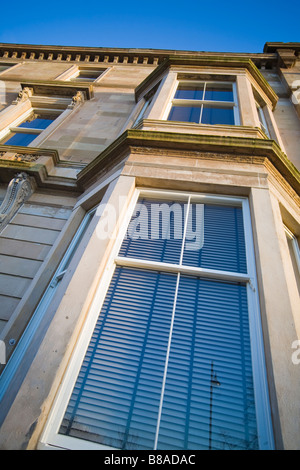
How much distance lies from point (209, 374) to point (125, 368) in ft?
2.54

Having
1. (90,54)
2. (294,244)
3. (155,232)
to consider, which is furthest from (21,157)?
(90,54)

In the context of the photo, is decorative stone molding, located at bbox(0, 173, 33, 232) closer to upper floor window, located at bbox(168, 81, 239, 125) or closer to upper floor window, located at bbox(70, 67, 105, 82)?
upper floor window, located at bbox(168, 81, 239, 125)

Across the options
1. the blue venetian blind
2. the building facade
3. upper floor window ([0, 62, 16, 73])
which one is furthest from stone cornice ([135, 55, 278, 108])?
upper floor window ([0, 62, 16, 73])

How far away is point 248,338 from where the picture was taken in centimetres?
246

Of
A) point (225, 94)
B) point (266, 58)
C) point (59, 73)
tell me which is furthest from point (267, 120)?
point (59, 73)

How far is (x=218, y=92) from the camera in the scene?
6.89 meters

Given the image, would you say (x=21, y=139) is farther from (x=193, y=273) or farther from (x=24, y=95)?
(x=193, y=273)

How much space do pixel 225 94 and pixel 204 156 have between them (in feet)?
12.2

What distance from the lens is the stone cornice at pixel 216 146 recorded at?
13.6ft

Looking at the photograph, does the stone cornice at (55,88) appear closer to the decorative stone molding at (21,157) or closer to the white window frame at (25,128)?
the white window frame at (25,128)

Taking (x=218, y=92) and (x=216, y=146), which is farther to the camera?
(x=218, y=92)

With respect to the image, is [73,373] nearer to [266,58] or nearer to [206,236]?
[206,236]

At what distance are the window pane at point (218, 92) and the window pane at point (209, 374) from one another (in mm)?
5663

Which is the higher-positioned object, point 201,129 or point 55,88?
point 55,88
